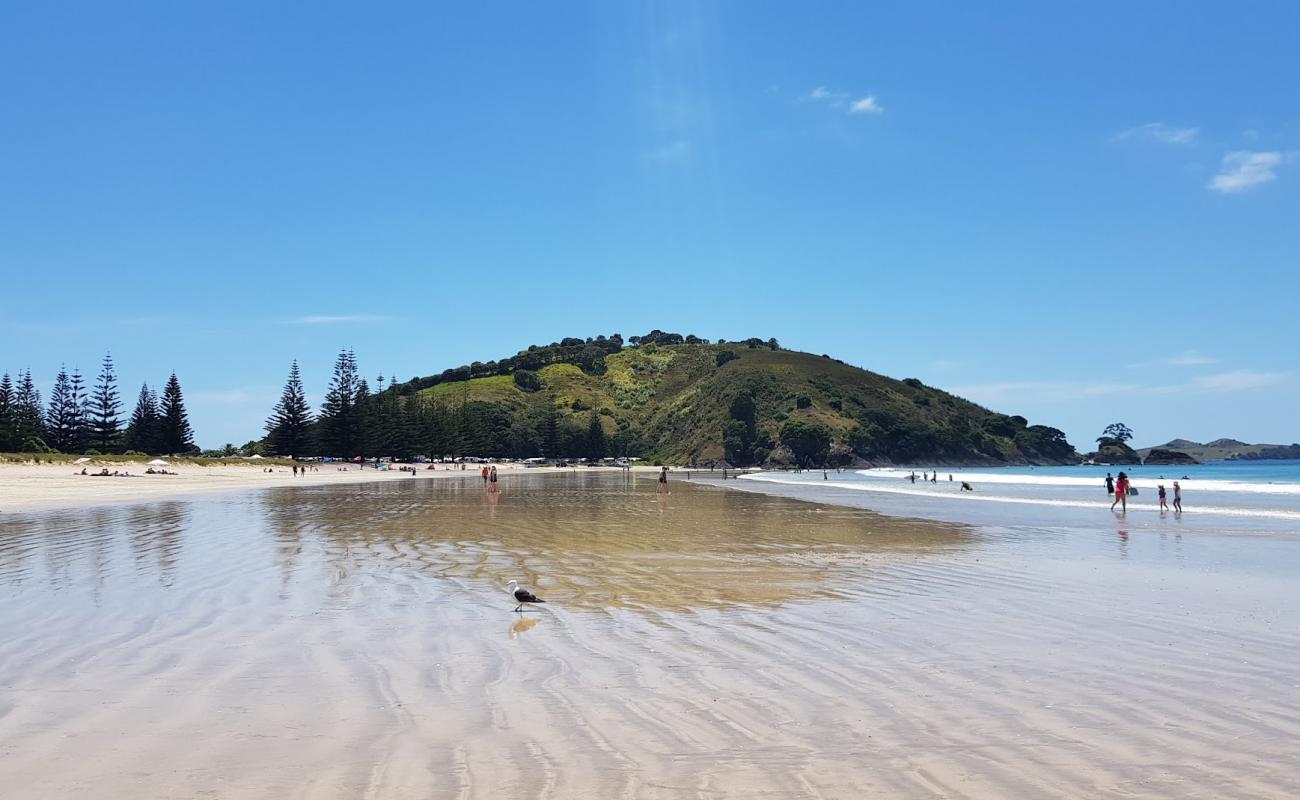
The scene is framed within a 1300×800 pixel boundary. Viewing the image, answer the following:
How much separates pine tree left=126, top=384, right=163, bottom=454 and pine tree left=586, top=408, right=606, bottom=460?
85.4 metres

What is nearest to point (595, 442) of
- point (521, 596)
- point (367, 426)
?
point (367, 426)

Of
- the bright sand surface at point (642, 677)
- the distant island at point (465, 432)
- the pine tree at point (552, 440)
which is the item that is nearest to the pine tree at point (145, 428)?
the distant island at point (465, 432)

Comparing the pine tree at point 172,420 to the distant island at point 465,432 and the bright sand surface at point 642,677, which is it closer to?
the distant island at point 465,432

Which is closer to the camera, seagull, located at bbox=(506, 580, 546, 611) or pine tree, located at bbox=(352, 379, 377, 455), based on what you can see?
seagull, located at bbox=(506, 580, 546, 611)

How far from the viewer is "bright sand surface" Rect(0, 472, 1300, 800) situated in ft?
17.2

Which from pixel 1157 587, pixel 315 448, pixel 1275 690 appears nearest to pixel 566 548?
pixel 1157 587

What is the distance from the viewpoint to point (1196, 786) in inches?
200

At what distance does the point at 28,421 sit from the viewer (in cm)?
10338

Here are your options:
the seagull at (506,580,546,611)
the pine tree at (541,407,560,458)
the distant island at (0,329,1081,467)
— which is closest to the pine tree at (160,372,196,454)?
the distant island at (0,329,1081,467)

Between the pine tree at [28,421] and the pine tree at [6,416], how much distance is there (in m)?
0.67

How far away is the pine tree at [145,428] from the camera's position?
11156 cm

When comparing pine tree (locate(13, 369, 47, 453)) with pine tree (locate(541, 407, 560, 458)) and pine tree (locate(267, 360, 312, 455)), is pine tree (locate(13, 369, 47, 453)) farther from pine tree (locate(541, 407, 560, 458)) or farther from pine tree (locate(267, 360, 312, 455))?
pine tree (locate(541, 407, 560, 458))

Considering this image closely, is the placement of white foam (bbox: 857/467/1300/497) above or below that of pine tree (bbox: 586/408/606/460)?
below

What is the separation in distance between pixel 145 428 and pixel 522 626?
12376 centimetres
